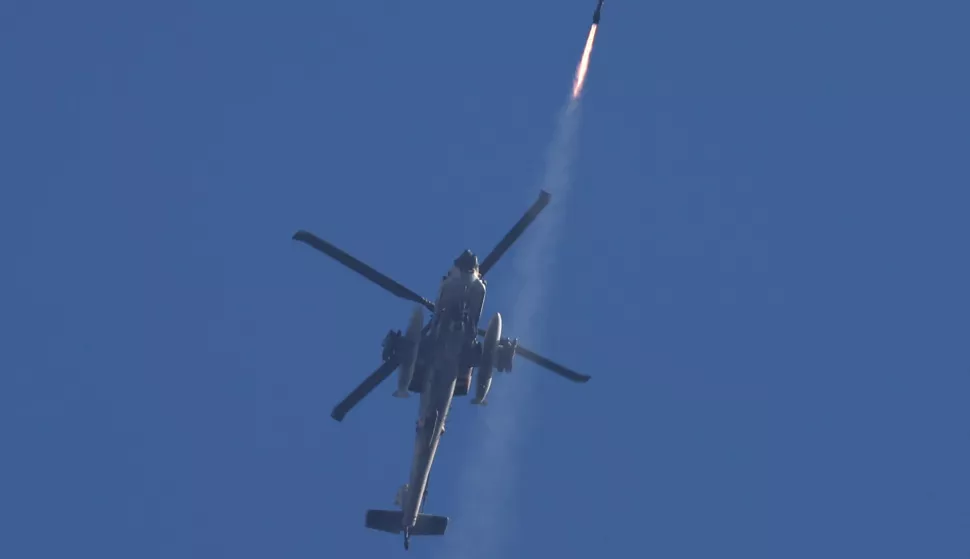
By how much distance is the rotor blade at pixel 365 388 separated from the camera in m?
59.3

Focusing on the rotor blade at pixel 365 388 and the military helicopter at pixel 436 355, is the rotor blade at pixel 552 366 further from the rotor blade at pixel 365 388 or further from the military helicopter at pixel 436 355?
the rotor blade at pixel 365 388

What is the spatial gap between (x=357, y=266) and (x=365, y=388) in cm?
582

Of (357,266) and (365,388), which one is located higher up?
(357,266)

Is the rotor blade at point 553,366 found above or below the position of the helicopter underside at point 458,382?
above

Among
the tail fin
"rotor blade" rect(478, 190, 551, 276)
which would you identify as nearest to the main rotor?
"rotor blade" rect(478, 190, 551, 276)

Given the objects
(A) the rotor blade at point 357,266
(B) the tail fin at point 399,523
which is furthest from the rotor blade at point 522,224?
(B) the tail fin at point 399,523

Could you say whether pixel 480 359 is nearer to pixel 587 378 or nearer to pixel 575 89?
pixel 587 378

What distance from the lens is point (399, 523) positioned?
59562 mm

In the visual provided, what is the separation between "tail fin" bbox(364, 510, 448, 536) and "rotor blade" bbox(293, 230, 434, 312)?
982 cm

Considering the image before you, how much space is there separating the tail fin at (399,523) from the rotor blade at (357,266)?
982 cm

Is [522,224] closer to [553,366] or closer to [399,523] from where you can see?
[553,366]

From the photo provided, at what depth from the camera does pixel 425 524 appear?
198 ft

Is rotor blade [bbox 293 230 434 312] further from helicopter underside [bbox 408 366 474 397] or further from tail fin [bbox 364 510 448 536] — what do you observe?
tail fin [bbox 364 510 448 536]

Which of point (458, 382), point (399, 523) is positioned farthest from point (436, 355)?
point (399, 523)
